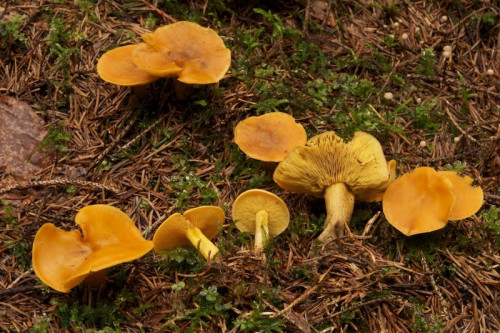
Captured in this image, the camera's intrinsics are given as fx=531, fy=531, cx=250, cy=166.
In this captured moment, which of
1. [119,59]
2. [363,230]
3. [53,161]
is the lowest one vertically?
[363,230]

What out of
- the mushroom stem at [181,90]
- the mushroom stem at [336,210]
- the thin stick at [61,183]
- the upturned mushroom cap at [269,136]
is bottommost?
the mushroom stem at [336,210]

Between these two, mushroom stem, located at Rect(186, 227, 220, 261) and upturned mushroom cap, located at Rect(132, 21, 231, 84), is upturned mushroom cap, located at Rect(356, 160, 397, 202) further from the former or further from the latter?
upturned mushroom cap, located at Rect(132, 21, 231, 84)

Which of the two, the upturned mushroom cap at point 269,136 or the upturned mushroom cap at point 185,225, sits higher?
the upturned mushroom cap at point 269,136

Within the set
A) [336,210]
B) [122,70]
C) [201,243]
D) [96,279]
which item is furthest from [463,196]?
[122,70]

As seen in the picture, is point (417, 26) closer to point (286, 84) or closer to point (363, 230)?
point (286, 84)

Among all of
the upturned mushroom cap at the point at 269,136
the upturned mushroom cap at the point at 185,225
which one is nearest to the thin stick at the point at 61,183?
the upturned mushroom cap at the point at 185,225

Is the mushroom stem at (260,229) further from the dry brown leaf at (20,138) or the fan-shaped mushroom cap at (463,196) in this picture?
the dry brown leaf at (20,138)

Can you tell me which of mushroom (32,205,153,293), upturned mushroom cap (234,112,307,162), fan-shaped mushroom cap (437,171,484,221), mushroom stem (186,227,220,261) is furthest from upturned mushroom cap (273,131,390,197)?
mushroom (32,205,153,293)

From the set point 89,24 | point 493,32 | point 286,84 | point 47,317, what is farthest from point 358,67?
point 47,317
